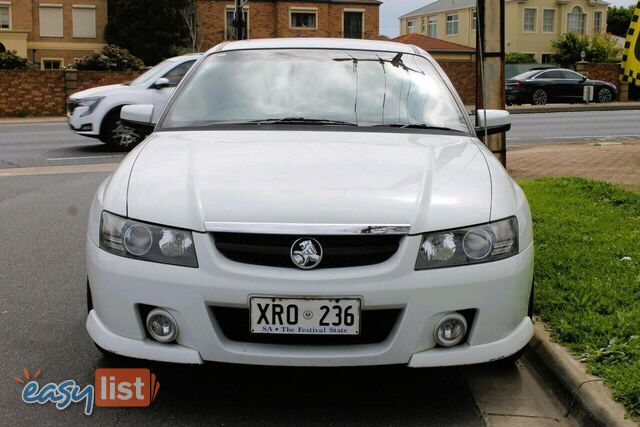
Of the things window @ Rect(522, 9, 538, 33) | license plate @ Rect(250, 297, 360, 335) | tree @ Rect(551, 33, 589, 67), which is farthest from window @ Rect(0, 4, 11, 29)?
license plate @ Rect(250, 297, 360, 335)

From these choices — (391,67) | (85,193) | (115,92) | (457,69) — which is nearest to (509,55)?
(457,69)

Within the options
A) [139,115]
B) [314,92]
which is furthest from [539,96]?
[314,92]

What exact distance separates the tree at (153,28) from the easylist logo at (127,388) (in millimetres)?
43876

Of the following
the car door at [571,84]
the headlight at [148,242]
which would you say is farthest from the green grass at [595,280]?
the car door at [571,84]

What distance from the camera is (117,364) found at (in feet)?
12.7

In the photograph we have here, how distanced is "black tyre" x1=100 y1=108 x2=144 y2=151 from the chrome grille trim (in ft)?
38.8

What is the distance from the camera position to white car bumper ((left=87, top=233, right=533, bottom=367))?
3.10 m

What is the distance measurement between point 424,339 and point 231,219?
2.90 feet

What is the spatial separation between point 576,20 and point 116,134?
178 feet

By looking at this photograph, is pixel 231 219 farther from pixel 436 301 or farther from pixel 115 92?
pixel 115 92

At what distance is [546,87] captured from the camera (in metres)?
33.3

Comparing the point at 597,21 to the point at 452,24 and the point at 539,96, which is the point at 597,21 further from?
the point at 539,96

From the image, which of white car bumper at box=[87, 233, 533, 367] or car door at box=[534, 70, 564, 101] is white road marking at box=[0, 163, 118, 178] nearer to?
white car bumper at box=[87, 233, 533, 367]

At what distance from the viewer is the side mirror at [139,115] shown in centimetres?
517
